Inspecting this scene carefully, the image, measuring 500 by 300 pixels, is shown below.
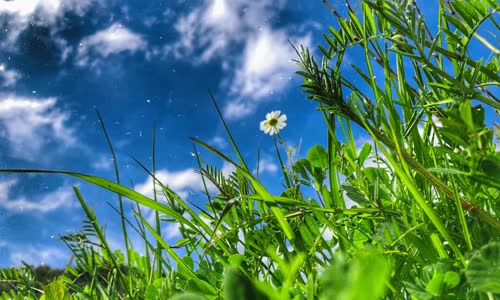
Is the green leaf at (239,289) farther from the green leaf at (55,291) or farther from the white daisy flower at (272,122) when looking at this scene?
the white daisy flower at (272,122)

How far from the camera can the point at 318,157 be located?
2.53 ft

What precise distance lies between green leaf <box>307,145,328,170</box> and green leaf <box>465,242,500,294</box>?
465 millimetres

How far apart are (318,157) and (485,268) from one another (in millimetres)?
478

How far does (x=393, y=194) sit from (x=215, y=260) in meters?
0.32

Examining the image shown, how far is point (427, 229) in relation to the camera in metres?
0.54

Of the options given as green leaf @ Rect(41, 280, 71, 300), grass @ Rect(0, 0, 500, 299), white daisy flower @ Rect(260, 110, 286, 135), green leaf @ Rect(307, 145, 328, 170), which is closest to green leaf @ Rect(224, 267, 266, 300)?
grass @ Rect(0, 0, 500, 299)

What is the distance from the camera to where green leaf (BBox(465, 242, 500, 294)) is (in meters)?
0.30

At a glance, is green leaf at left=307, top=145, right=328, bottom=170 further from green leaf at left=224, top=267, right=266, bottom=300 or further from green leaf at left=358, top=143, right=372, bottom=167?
green leaf at left=224, top=267, right=266, bottom=300

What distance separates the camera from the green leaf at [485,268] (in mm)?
296

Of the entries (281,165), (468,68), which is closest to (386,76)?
(468,68)

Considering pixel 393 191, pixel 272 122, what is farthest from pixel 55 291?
pixel 272 122

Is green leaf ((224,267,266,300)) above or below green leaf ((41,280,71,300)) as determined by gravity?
below

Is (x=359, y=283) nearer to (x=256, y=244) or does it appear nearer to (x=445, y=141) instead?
(x=445, y=141)

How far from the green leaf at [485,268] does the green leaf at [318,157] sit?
1.53 feet
